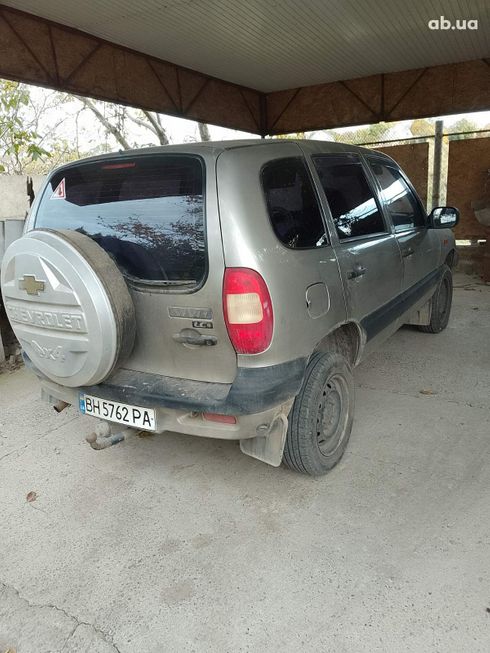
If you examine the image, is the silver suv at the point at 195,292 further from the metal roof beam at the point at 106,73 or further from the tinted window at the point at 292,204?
the metal roof beam at the point at 106,73

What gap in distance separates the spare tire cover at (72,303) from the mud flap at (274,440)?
760 mm

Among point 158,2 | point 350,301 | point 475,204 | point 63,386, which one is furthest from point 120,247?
point 475,204

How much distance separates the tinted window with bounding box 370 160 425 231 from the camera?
3561 millimetres

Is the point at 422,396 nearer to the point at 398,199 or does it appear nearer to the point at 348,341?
the point at 348,341

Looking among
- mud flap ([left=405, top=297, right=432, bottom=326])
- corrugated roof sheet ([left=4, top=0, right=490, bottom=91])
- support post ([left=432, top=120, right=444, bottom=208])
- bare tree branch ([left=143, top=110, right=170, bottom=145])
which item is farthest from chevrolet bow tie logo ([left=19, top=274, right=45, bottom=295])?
bare tree branch ([left=143, top=110, right=170, bottom=145])

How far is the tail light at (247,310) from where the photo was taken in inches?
80.7

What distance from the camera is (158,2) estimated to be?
5.13 metres

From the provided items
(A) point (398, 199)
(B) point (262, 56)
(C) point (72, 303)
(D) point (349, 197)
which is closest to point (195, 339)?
(C) point (72, 303)

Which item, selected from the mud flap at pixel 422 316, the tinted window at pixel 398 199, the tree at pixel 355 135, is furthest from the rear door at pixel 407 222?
the tree at pixel 355 135

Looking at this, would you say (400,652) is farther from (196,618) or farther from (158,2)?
(158,2)

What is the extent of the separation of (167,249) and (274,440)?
1.02 meters

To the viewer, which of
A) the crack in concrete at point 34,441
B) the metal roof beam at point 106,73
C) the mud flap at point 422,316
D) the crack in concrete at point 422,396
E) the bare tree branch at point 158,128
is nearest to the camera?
the crack in concrete at point 34,441

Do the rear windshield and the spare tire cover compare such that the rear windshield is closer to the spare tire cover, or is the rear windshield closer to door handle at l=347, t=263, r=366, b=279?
the spare tire cover

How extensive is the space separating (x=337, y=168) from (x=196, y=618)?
2469mm
